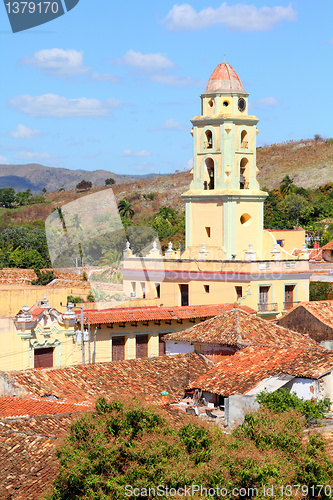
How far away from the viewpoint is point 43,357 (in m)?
24.3

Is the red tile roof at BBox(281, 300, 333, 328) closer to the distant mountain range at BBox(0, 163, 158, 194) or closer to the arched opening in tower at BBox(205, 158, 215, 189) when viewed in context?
the arched opening in tower at BBox(205, 158, 215, 189)

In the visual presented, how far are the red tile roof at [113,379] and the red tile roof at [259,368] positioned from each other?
3.66 feet

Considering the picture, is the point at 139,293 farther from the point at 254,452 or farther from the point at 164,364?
the point at 254,452

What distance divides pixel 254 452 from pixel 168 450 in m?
1.24

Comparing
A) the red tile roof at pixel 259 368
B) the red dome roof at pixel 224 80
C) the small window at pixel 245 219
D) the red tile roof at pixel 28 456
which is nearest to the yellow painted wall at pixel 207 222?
the small window at pixel 245 219

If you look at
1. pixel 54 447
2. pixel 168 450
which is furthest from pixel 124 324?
pixel 168 450

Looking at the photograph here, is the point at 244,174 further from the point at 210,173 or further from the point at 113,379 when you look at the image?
the point at 113,379

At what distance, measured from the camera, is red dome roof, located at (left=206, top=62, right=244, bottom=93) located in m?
35.7

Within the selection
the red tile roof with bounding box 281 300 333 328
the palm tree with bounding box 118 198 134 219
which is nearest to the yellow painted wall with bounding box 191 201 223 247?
the red tile roof with bounding box 281 300 333 328

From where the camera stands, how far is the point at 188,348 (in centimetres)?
2452

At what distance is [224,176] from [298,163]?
6796 cm

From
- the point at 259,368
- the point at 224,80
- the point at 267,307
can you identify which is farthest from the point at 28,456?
the point at 224,80

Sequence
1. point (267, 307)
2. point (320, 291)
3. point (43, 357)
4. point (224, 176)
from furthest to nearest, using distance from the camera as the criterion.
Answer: point (320, 291) → point (224, 176) → point (267, 307) → point (43, 357)

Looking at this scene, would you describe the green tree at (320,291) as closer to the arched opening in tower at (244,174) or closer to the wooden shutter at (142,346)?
the arched opening in tower at (244,174)
